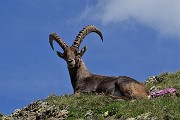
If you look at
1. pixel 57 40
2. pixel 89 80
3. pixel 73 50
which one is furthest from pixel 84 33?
pixel 89 80

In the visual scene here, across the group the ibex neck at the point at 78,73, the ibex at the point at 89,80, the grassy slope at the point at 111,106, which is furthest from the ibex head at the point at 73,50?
the grassy slope at the point at 111,106

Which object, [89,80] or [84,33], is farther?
[84,33]

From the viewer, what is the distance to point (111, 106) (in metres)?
20.8

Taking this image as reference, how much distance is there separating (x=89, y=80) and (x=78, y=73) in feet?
3.83

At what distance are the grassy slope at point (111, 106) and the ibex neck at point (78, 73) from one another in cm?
366

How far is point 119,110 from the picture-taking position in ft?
66.0

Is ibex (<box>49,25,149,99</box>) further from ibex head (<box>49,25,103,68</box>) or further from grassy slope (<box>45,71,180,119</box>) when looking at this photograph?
grassy slope (<box>45,71,180,119</box>)

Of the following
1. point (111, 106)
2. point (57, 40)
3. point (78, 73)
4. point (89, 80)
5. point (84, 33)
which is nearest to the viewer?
point (111, 106)

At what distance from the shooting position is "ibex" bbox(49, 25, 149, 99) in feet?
78.3

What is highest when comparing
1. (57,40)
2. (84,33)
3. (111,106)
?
(84,33)

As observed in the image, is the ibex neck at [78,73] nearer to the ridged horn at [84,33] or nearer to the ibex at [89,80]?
the ibex at [89,80]

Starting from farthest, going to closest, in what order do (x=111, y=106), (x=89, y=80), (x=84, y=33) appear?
1. (x=84, y=33)
2. (x=89, y=80)
3. (x=111, y=106)

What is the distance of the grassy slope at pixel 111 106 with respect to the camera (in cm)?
1865

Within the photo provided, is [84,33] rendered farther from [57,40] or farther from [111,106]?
[111,106]
